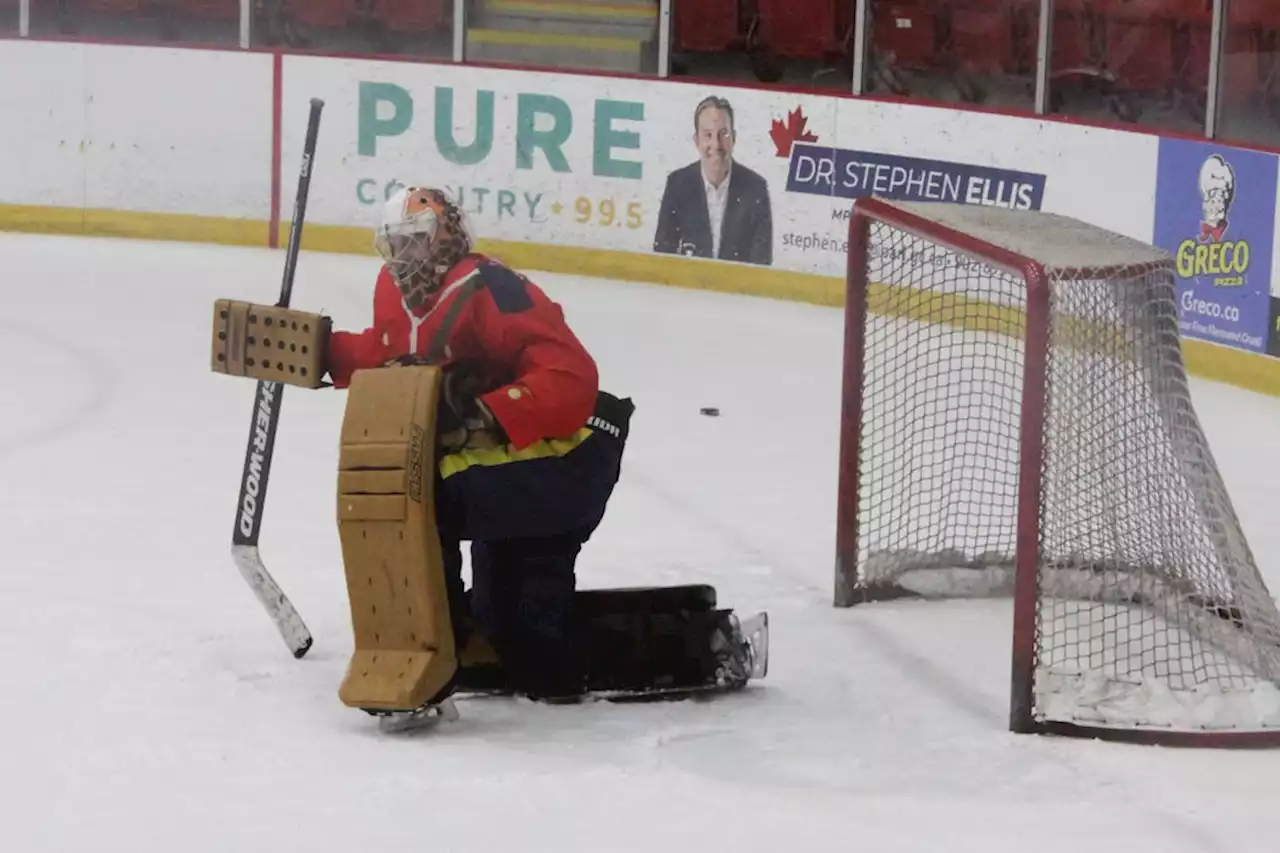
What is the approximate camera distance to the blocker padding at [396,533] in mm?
4051

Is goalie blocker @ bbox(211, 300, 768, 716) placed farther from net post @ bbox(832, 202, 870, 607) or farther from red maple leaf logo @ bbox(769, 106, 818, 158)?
red maple leaf logo @ bbox(769, 106, 818, 158)

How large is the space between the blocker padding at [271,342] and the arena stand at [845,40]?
479 centimetres

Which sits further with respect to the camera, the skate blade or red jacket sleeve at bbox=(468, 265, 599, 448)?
the skate blade

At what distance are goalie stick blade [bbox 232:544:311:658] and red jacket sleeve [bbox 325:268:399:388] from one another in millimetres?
515

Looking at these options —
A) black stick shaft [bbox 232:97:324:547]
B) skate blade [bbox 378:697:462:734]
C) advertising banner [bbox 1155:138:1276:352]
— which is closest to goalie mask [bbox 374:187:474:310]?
black stick shaft [bbox 232:97:324:547]

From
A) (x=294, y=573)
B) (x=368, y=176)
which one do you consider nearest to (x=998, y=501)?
(x=294, y=573)

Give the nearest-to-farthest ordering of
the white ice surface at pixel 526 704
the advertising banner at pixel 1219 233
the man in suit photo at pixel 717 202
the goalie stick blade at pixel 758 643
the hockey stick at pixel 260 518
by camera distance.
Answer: the white ice surface at pixel 526 704
the goalie stick blade at pixel 758 643
the hockey stick at pixel 260 518
the advertising banner at pixel 1219 233
the man in suit photo at pixel 717 202

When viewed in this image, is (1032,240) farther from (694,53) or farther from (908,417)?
(694,53)

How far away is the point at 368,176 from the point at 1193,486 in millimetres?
6780

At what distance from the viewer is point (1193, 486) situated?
456cm

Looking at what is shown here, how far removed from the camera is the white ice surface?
12.4 ft

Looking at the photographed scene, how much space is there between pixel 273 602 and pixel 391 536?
2.57ft

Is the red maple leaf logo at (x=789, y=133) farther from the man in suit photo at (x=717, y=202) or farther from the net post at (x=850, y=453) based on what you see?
the net post at (x=850, y=453)

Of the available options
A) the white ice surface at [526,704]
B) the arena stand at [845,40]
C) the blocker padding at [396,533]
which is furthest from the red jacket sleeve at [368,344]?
the arena stand at [845,40]
